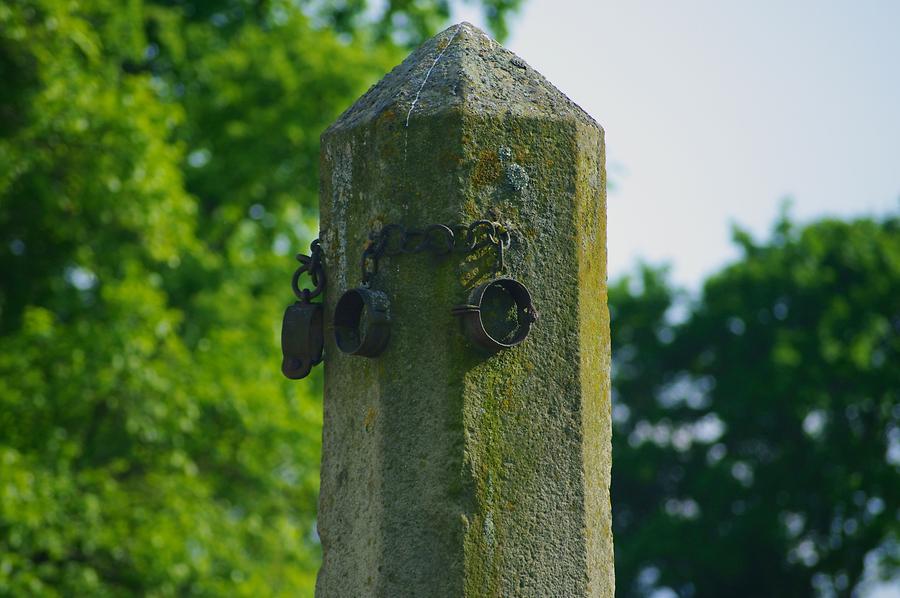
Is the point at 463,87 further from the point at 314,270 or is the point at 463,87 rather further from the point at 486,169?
the point at 314,270

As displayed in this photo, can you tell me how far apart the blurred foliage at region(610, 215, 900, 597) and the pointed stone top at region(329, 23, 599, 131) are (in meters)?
20.7

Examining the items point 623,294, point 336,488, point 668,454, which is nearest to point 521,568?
point 336,488

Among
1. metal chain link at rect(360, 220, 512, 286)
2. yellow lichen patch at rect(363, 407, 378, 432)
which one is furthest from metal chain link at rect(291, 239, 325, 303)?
yellow lichen patch at rect(363, 407, 378, 432)

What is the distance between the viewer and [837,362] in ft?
79.0

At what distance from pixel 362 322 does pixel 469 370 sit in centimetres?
40

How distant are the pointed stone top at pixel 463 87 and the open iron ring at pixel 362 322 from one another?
52 centimetres

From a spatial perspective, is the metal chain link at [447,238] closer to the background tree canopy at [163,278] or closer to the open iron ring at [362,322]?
the open iron ring at [362,322]

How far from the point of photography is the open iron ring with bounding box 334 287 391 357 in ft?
12.7

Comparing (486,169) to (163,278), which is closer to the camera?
(486,169)

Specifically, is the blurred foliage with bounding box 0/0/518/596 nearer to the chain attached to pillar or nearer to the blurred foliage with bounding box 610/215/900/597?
the chain attached to pillar

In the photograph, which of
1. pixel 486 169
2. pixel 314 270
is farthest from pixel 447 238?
pixel 314 270

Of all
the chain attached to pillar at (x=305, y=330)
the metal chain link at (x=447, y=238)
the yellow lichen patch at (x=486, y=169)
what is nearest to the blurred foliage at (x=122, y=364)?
the chain attached to pillar at (x=305, y=330)

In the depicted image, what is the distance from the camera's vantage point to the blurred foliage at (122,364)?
36.9ft

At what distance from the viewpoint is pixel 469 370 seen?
379cm
